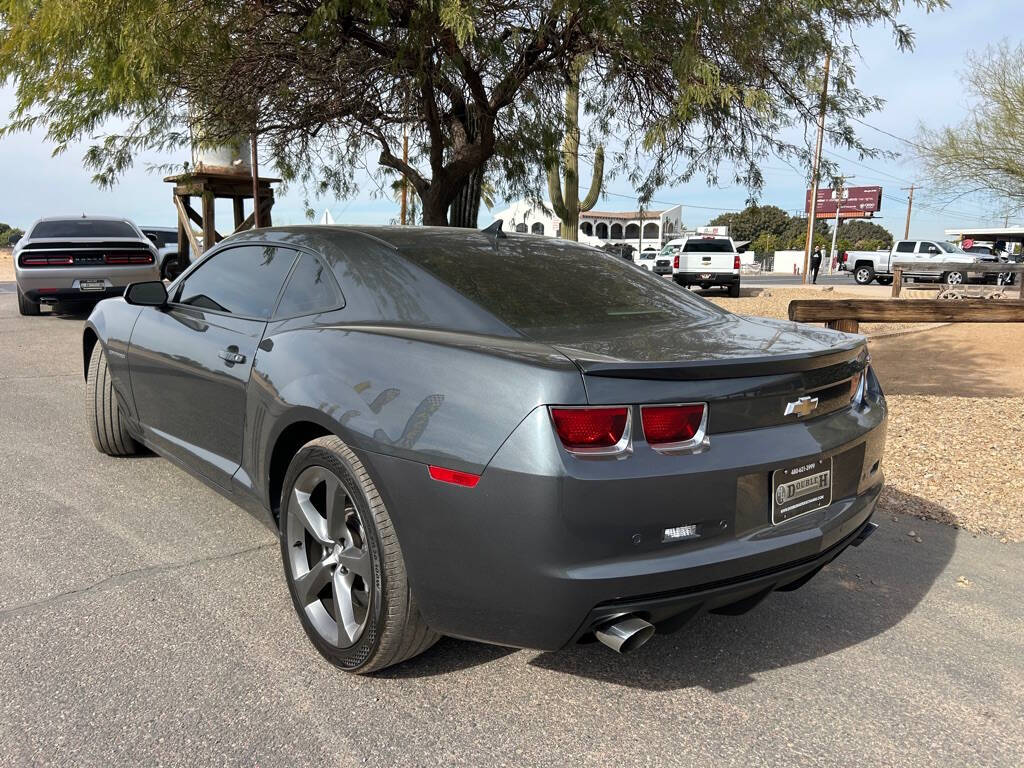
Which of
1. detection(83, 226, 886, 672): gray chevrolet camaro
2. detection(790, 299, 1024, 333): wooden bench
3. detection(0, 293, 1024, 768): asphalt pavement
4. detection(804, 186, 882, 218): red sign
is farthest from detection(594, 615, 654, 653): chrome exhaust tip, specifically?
detection(804, 186, 882, 218): red sign

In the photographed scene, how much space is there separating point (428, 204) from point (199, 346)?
547 centimetres

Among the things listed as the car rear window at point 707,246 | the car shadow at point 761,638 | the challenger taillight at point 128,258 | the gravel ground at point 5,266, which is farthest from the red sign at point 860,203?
the car shadow at point 761,638

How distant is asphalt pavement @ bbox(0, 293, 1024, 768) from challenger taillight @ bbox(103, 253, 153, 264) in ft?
32.2

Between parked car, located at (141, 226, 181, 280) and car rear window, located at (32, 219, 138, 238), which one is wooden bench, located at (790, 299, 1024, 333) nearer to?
car rear window, located at (32, 219, 138, 238)

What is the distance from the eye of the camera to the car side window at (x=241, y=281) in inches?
141

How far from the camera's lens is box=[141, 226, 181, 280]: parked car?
18.1 metres

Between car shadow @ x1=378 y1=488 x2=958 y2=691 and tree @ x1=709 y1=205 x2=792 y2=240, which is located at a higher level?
tree @ x1=709 y1=205 x2=792 y2=240

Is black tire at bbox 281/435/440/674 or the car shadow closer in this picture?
black tire at bbox 281/435/440/674

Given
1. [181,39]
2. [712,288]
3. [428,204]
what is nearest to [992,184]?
[712,288]

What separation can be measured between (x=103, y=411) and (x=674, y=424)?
389 cm

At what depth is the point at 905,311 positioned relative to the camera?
23.8ft

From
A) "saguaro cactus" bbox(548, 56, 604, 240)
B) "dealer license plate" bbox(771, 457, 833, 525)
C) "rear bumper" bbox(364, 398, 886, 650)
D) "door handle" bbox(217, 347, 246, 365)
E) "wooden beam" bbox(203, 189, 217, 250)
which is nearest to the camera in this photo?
"rear bumper" bbox(364, 398, 886, 650)

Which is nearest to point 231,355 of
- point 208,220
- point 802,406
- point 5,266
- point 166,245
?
point 802,406

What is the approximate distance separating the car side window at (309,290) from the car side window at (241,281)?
0.08 m
